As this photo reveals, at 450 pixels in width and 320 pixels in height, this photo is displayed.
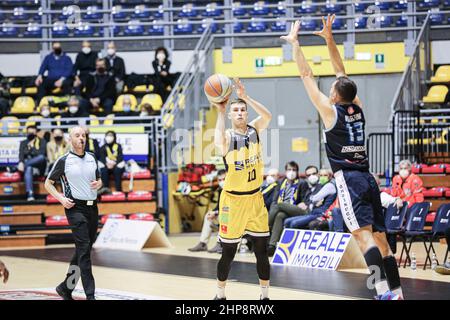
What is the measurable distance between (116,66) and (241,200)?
44.7ft

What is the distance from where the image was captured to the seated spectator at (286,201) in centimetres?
1514

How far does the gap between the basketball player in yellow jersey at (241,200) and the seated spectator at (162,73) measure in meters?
12.4

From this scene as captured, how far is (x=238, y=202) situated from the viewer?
30.3ft

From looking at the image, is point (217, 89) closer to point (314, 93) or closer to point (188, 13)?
point (314, 93)

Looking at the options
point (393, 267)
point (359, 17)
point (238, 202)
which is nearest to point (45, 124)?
point (359, 17)

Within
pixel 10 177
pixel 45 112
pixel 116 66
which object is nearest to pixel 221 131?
pixel 10 177

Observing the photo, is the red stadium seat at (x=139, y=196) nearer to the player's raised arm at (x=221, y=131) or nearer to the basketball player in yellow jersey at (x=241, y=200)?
the basketball player in yellow jersey at (x=241, y=200)

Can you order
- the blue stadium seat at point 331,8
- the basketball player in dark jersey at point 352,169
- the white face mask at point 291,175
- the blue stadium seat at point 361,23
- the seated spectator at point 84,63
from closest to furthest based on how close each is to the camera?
the basketball player in dark jersey at point 352,169, the white face mask at point 291,175, the blue stadium seat at point 361,23, the seated spectator at point 84,63, the blue stadium seat at point 331,8

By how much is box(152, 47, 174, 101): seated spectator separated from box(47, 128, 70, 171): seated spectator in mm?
3081

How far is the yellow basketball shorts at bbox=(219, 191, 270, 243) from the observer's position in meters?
9.18

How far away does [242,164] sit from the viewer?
927 cm

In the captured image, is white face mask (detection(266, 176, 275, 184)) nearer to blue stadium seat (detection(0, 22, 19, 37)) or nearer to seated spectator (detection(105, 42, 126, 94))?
seated spectator (detection(105, 42, 126, 94))

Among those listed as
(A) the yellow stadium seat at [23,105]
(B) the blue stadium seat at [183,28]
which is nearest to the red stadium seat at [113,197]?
(A) the yellow stadium seat at [23,105]
